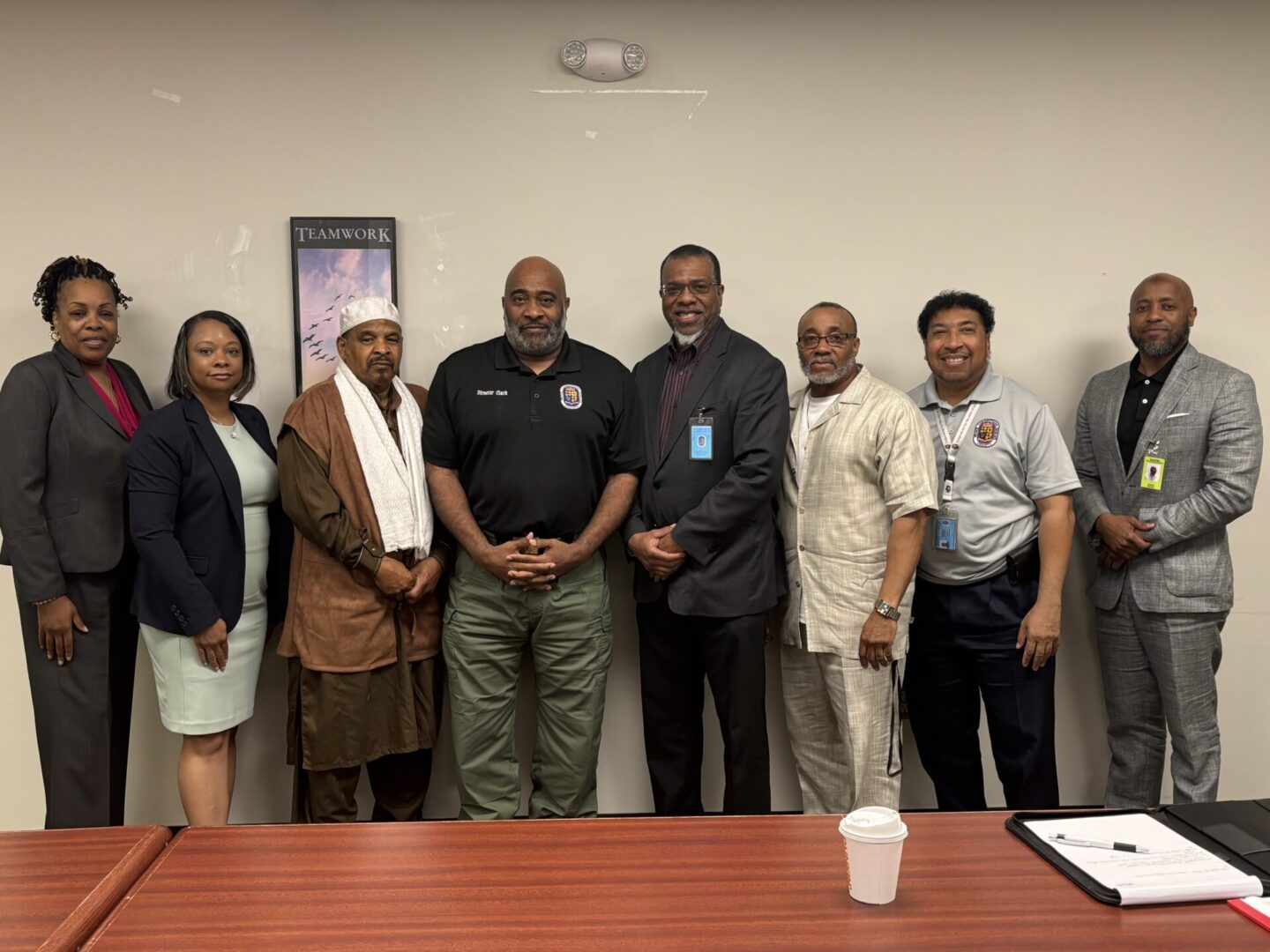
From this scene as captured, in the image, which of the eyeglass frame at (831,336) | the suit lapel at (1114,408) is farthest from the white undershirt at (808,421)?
the suit lapel at (1114,408)

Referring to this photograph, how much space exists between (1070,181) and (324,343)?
2792 mm

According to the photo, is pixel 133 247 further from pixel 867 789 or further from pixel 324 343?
pixel 867 789

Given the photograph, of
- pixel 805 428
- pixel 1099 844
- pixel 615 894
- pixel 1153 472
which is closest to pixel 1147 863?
pixel 1099 844

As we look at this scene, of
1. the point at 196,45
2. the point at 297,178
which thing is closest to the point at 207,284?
the point at 297,178

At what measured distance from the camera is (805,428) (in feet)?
9.77

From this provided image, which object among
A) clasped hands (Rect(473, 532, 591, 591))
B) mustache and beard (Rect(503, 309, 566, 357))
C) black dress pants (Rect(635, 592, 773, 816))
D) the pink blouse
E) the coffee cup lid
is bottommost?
black dress pants (Rect(635, 592, 773, 816))

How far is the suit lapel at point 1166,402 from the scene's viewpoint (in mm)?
3021

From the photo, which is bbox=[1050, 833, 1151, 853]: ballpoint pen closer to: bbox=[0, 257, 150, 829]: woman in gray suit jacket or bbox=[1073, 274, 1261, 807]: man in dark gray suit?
bbox=[1073, 274, 1261, 807]: man in dark gray suit

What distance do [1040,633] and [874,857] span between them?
187 centimetres

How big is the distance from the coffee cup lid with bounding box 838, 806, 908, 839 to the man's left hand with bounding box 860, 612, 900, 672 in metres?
1.46

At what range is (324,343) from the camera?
10.7 feet

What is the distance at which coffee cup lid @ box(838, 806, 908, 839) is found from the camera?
131 cm

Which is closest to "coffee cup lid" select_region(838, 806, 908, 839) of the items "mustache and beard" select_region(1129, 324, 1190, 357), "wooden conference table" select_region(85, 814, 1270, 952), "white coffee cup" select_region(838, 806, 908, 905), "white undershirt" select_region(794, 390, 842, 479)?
"white coffee cup" select_region(838, 806, 908, 905)

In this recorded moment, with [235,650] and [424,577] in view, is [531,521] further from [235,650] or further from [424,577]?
[235,650]
